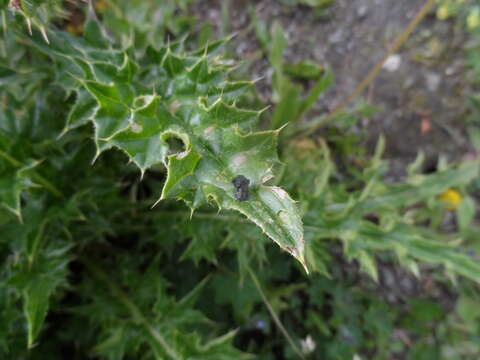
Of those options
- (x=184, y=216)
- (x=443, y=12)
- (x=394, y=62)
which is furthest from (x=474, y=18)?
(x=184, y=216)

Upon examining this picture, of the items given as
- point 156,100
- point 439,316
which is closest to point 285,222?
point 156,100

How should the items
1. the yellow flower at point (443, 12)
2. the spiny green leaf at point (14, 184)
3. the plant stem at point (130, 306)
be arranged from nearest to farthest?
the spiny green leaf at point (14, 184), the plant stem at point (130, 306), the yellow flower at point (443, 12)

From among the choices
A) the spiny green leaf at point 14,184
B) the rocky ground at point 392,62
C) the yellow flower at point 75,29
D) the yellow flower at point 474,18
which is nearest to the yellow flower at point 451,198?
the rocky ground at point 392,62

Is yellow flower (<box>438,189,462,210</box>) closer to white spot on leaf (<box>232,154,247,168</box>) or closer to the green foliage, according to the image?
the green foliage

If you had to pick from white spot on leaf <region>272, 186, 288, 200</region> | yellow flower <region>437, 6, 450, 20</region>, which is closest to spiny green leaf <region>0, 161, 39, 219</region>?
white spot on leaf <region>272, 186, 288, 200</region>

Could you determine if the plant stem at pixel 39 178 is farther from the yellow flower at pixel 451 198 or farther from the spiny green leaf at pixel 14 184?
the yellow flower at pixel 451 198

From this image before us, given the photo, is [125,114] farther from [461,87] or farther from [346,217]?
[461,87]

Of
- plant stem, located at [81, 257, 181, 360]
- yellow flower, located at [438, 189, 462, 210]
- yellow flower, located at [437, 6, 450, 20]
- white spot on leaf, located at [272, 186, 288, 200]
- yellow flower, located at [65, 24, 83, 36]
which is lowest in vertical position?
yellow flower, located at [438, 189, 462, 210]

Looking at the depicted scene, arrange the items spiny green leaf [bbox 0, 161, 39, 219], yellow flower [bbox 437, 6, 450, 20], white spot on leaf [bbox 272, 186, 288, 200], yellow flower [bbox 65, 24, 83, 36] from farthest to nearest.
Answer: yellow flower [bbox 437, 6, 450, 20]
yellow flower [bbox 65, 24, 83, 36]
spiny green leaf [bbox 0, 161, 39, 219]
white spot on leaf [bbox 272, 186, 288, 200]
